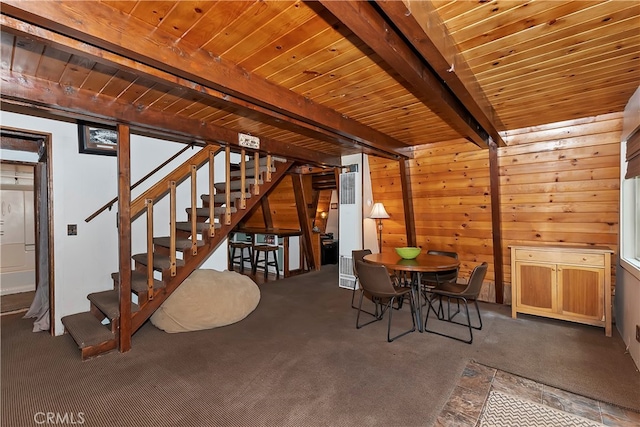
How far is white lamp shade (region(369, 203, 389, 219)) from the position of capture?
184 inches

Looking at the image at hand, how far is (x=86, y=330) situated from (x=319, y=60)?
317 centimetres

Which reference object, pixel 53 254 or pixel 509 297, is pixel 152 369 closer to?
pixel 53 254

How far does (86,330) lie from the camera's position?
113 inches

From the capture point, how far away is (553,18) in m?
1.61

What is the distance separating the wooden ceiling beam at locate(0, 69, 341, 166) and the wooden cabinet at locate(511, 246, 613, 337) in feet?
12.0

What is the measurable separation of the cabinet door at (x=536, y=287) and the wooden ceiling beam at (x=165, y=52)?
9.35ft

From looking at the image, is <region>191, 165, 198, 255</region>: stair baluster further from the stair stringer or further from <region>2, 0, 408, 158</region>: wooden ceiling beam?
<region>2, 0, 408, 158</region>: wooden ceiling beam

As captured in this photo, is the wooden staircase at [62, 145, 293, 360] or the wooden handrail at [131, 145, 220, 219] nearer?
the wooden staircase at [62, 145, 293, 360]

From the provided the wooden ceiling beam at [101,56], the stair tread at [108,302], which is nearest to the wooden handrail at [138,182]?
the stair tread at [108,302]

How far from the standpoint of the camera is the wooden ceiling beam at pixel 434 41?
1325mm

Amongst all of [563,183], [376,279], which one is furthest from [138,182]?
[563,183]

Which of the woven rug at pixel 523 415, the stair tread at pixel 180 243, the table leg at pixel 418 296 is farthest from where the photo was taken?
the stair tread at pixel 180 243

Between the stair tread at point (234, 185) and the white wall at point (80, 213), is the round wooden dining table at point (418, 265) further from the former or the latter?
the white wall at point (80, 213)

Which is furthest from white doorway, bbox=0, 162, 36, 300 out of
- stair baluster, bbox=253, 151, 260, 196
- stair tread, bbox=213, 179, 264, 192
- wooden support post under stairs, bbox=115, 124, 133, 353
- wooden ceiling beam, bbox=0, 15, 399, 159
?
wooden ceiling beam, bbox=0, 15, 399, 159
